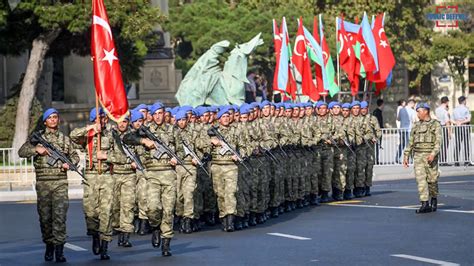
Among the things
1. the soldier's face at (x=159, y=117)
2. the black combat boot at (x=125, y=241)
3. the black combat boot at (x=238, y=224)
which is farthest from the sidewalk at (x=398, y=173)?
the black combat boot at (x=125, y=241)

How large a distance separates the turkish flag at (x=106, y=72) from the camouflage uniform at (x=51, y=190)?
839 mm

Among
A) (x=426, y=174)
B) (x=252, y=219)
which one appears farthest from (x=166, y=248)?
(x=426, y=174)

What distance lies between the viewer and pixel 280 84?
106 ft

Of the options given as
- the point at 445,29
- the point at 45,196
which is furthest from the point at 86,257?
the point at 445,29

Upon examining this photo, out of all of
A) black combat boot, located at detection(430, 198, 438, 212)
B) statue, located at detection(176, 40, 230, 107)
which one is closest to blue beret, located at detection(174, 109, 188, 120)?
black combat boot, located at detection(430, 198, 438, 212)

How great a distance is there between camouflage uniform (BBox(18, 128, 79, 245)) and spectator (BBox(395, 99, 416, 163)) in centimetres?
1844

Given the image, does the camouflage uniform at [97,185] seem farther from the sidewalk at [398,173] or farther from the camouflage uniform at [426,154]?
the sidewalk at [398,173]

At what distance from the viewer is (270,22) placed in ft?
184

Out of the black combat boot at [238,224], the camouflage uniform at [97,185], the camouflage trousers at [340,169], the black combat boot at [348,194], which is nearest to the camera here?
the camouflage uniform at [97,185]

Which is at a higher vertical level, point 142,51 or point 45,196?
point 142,51

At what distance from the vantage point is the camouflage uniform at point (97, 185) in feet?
55.6

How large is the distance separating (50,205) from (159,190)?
132cm

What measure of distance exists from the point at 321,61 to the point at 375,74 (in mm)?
1866

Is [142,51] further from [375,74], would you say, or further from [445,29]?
[445,29]
